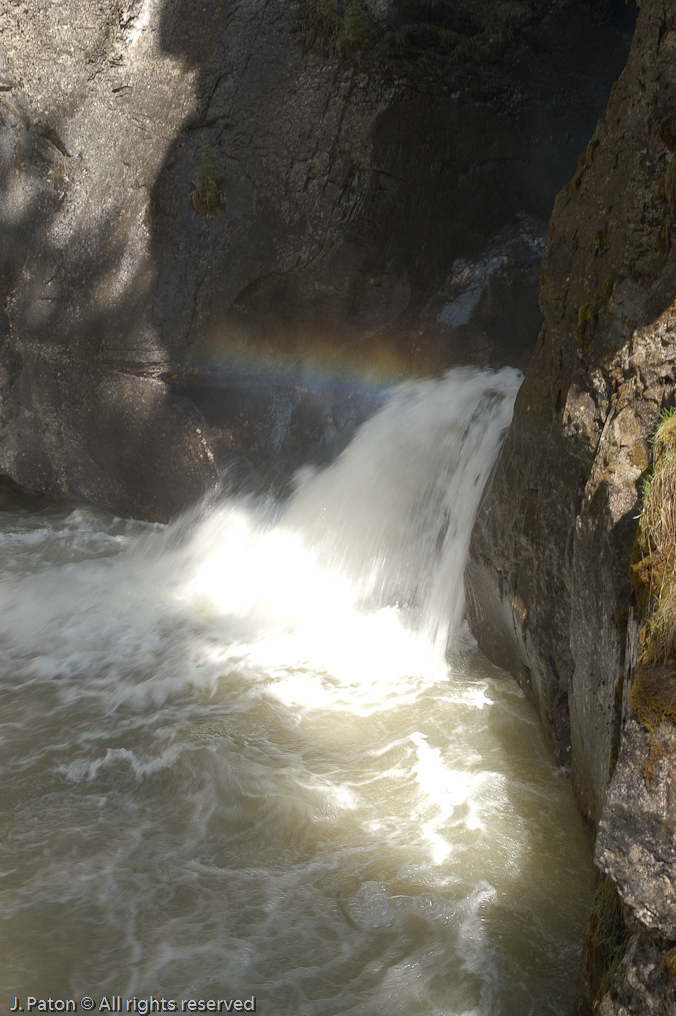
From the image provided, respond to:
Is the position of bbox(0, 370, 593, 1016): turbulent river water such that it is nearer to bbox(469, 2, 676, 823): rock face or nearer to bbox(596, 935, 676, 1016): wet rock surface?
bbox(469, 2, 676, 823): rock face

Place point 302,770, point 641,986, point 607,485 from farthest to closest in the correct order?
point 302,770 → point 607,485 → point 641,986

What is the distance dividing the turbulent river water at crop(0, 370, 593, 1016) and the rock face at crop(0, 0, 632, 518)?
88 centimetres

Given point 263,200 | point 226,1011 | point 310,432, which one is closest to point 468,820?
point 226,1011

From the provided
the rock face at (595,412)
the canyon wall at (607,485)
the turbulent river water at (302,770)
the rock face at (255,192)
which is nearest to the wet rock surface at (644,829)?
the canyon wall at (607,485)

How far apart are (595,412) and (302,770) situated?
80.5 inches

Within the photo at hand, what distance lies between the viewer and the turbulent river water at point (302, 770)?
2475 mm

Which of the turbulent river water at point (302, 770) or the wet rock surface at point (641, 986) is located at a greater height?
the wet rock surface at point (641, 986)

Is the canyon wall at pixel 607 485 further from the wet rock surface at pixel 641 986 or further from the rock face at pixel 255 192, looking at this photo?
the rock face at pixel 255 192

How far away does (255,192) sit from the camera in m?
5.94

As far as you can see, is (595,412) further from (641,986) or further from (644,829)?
(641,986)

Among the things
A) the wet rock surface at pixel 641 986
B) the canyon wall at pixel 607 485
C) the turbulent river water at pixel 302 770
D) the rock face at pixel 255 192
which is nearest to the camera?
the wet rock surface at pixel 641 986

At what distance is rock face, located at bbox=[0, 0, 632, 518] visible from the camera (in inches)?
224

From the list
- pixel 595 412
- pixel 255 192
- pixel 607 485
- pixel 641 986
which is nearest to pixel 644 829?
pixel 641 986

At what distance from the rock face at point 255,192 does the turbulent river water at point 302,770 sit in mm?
880
